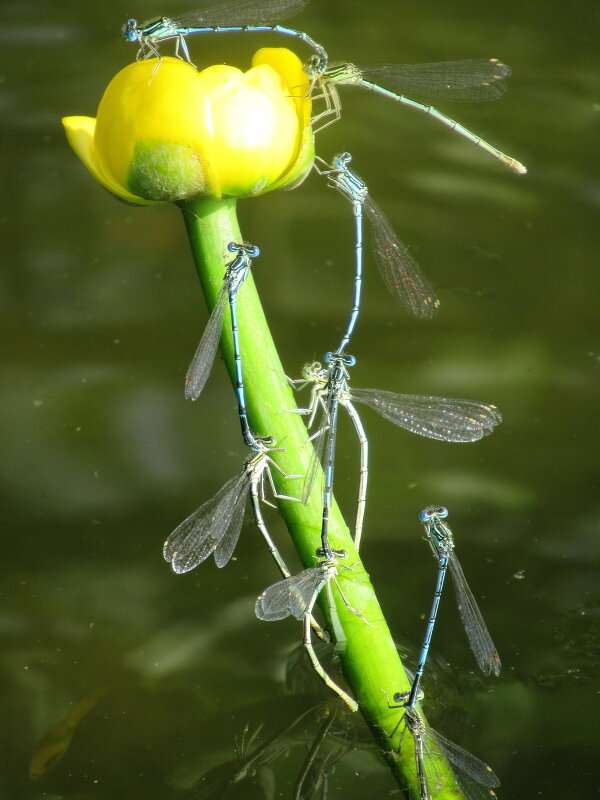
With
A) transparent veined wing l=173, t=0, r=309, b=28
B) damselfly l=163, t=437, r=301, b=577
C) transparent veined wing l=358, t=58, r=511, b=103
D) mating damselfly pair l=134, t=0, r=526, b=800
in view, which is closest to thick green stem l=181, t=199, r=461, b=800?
mating damselfly pair l=134, t=0, r=526, b=800

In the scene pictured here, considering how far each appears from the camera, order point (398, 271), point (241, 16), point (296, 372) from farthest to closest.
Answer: point (296, 372) < point (398, 271) < point (241, 16)

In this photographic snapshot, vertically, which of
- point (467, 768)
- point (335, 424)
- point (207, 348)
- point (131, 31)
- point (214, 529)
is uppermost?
point (131, 31)

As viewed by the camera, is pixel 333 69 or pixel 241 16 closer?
pixel 333 69

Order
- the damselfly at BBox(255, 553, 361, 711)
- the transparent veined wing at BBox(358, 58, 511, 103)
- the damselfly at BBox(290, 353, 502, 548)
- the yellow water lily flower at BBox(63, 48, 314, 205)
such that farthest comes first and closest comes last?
the transparent veined wing at BBox(358, 58, 511, 103), the damselfly at BBox(290, 353, 502, 548), the damselfly at BBox(255, 553, 361, 711), the yellow water lily flower at BBox(63, 48, 314, 205)

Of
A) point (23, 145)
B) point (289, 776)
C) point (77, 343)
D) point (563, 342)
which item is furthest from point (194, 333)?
point (289, 776)

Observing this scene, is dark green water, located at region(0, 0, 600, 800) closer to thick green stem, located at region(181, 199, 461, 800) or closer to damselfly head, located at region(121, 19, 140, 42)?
thick green stem, located at region(181, 199, 461, 800)

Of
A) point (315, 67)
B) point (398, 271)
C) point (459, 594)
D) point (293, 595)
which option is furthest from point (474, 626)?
point (315, 67)

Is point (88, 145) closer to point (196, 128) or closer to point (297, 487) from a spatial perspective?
point (196, 128)

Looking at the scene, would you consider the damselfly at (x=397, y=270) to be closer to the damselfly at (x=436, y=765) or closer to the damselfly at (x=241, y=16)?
the damselfly at (x=241, y=16)
